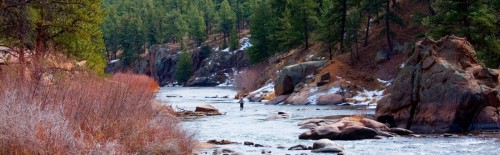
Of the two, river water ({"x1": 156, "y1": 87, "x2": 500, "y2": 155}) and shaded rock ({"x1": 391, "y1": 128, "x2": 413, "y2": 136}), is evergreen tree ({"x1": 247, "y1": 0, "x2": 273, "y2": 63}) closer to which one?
river water ({"x1": 156, "y1": 87, "x2": 500, "y2": 155})

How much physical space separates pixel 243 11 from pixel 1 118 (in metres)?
134

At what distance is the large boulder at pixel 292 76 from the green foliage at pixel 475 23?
2113cm

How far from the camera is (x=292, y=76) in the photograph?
6212 cm

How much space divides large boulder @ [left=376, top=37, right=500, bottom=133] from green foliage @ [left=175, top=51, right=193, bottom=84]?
9989 centimetres

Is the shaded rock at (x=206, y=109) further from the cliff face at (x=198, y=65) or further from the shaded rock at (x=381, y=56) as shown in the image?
the cliff face at (x=198, y=65)

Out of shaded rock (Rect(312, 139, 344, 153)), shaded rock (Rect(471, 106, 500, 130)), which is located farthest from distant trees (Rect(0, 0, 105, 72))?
shaded rock (Rect(471, 106, 500, 130))

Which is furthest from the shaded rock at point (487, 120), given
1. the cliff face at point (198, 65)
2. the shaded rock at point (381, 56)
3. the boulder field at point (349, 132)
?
the cliff face at point (198, 65)

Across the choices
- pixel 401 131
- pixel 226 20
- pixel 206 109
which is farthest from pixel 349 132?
pixel 226 20

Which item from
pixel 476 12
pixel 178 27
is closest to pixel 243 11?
pixel 178 27

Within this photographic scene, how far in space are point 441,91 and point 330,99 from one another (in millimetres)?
24065

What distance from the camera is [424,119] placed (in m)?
30.1

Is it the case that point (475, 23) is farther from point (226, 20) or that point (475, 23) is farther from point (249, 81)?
point (226, 20)

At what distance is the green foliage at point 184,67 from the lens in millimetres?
131625

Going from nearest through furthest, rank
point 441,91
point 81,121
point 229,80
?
point 81,121 < point 441,91 < point 229,80
